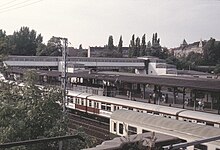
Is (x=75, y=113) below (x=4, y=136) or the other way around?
below

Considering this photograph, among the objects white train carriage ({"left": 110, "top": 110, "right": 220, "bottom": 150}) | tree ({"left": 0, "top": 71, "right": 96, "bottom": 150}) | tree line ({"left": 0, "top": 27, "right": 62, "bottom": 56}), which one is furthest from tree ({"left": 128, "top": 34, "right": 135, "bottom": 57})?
tree ({"left": 0, "top": 71, "right": 96, "bottom": 150})

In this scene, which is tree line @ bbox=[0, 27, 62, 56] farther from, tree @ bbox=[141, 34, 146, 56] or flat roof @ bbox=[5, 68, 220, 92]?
flat roof @ bbox=[5, 68, 220, 92]

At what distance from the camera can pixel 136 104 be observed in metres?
21.6

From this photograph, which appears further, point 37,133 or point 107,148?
point 37,133

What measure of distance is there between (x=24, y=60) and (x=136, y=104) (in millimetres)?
41672

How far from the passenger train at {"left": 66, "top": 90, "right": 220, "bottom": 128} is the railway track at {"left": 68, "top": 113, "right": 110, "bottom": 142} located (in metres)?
0.81

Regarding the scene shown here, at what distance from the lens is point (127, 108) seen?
870 inches

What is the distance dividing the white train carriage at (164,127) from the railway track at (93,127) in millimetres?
1895

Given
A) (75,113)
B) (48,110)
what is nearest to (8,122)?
(48,110)

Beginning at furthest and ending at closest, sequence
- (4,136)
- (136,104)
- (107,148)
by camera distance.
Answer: (136,104) → (4,136) → (107,148)

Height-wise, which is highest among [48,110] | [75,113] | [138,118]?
[48,110]

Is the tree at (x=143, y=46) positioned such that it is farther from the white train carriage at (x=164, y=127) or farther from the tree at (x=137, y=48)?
the white train carriage at (x=164, y=127)

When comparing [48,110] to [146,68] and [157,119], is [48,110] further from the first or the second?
[146,68]

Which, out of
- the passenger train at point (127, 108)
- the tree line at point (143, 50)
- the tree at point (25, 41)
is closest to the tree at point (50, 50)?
the tree at point (25, 41)
